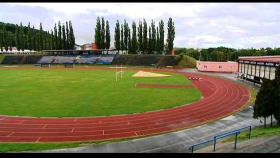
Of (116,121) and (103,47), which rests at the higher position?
(103,47)

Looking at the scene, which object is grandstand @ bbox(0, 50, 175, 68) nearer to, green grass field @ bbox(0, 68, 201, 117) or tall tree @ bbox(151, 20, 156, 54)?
tall tree @ bbox(151, 20, 156, 54)

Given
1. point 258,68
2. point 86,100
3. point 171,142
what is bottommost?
point 171,142

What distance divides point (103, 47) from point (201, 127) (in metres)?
72.3

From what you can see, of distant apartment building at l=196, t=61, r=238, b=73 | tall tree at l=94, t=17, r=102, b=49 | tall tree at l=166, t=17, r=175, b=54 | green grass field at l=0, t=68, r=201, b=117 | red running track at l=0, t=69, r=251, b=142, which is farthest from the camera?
tall tree at l=94, t=17, r=102, b=49

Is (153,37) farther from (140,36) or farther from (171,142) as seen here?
(171,142)

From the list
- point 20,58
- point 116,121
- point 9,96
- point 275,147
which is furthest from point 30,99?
point 20,58

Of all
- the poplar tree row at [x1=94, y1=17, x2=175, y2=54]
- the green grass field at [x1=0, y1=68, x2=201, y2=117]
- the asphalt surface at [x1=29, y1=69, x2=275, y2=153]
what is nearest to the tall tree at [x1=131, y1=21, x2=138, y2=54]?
the poplar tree row at [x1=94, y1=17, x2=175, y2=54]

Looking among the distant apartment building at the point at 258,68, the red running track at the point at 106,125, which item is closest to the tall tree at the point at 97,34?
the distant apartment building at the point at 258,68

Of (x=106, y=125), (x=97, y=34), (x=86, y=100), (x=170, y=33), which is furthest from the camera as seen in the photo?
(x=97, y=34)

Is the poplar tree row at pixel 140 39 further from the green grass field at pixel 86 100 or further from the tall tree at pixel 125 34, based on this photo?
the green grass field at pixel 86 100

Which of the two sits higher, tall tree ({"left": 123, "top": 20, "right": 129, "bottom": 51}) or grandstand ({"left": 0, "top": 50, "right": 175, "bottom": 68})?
tall tree ({"left": 123, "top": 20, "right": 129, "bottom": 51})

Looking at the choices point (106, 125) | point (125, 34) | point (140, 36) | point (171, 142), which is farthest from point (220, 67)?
point (171, 142)

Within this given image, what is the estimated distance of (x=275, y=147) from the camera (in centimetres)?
1160

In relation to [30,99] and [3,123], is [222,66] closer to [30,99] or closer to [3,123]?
[30,99]
